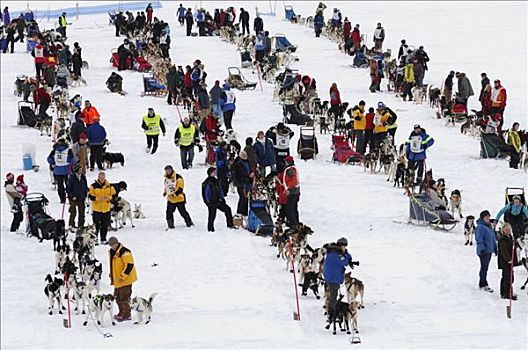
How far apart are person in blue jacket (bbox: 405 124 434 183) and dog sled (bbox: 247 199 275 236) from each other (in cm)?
347

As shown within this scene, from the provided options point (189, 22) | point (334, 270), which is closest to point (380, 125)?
point (334, 270)

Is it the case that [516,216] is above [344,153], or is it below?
above

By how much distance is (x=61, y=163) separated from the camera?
18422 mm

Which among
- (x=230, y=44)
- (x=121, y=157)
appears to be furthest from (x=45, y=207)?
(x=230, y=44)

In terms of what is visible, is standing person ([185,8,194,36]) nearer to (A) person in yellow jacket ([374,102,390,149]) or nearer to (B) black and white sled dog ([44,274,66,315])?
(A) person in yellow jacket ([374,102,390,149])

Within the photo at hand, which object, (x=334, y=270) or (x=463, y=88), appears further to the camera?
(x=463, y=88)

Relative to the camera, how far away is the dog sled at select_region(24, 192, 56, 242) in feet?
54.9

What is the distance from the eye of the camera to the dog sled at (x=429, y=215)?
17.4 m

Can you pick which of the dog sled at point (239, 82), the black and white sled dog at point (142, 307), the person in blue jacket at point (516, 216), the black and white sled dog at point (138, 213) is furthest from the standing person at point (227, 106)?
the black and white sled dog at point (142, 307)

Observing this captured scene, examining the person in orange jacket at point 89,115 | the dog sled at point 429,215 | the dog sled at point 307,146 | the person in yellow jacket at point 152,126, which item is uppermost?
the person in orange jacket at point 89,115

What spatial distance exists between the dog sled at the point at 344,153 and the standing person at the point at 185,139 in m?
3.01

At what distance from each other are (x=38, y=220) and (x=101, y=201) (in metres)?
1.22

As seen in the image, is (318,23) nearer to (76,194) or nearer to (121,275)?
(76,194)

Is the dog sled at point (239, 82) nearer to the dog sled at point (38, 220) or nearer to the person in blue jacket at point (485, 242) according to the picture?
the dog sled at point (38, 220)
